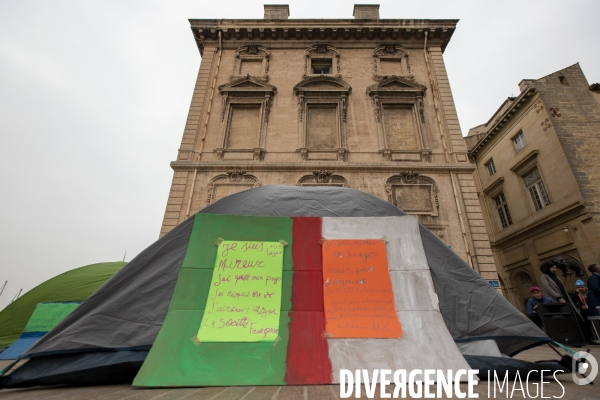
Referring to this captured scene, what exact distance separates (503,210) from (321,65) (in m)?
14.5

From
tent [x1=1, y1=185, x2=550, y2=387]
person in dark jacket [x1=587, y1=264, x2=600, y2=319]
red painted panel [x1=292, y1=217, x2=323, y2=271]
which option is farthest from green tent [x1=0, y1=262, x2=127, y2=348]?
person in dark jacket [x1=587, y1=264, x2=600, y2=319]

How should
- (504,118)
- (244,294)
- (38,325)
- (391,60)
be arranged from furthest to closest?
(504,118) → (391,60) → (38,325) → (244,294)

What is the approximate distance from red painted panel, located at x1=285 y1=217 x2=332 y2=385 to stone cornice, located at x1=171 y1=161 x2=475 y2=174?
7.23 meters

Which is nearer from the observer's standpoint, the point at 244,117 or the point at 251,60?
the point at 244,117

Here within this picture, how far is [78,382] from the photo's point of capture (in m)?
→ 2.37

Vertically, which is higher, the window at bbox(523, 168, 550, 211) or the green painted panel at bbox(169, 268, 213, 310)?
the window at bbox(523, 168, 550, 211)

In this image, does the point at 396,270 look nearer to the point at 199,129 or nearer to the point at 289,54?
the point at 199,129

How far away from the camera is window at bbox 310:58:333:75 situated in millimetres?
13344

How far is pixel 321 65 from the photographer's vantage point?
44.0 ft

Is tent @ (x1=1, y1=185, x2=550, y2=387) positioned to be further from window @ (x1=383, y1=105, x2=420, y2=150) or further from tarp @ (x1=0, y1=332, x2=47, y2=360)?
window @ (x1=383, y1=105, x2=420, y2=150)

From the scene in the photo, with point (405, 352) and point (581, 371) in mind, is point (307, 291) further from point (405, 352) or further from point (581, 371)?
point (581, 371)

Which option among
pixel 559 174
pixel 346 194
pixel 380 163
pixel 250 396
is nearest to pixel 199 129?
pixel 380 163

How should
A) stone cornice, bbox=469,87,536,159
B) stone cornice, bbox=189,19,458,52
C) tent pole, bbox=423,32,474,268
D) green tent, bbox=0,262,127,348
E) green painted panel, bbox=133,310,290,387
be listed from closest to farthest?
green painted panel, bbox=133,310,290,387 → green tent, bbox=0,262,127,348 → tent pole, bbox=423,32,474,268 → stone cornice, bbox=189,19,458,52 → stone cornice, bbox=469,87,536,159

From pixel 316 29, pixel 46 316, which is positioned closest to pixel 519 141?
pixel 316 29
